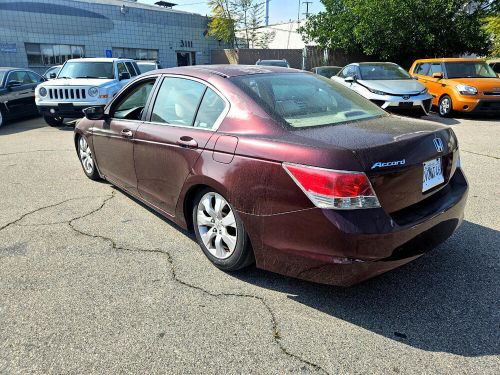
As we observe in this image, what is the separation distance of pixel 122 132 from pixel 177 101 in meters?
0.89

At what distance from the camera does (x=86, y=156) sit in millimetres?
5738

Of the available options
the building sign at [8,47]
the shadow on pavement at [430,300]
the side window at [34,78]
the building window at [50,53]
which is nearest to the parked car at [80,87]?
the side window at [34,78]

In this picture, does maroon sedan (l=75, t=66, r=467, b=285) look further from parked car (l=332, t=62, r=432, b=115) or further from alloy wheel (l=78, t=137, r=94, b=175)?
parked car (l=332, t=62, r=432, b=115)

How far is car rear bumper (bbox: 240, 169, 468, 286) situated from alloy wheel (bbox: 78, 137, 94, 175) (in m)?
3.63

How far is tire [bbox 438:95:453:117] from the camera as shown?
11.2 metres

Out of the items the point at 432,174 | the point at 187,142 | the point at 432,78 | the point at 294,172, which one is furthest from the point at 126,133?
the point at 432,78

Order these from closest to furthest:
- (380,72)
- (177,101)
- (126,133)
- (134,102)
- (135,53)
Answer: (177,101) → (126,133) → (134,102) → (380,72) → (135,53)

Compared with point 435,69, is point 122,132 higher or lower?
lower

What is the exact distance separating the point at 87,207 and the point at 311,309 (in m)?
3.13

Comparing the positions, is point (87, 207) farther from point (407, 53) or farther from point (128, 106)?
point (407, 53)

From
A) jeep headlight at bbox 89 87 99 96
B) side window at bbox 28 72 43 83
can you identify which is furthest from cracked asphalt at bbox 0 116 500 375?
side window at bbox 28 72 43 83

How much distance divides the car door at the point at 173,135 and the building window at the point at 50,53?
27947 mm

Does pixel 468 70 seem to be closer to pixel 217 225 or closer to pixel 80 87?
pixel 80 87

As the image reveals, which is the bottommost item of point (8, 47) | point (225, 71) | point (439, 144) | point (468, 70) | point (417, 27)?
point (439, 144)
